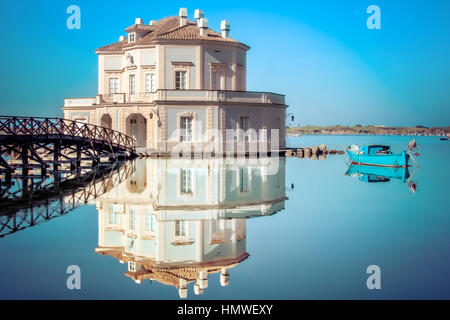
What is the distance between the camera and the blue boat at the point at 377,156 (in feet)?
101

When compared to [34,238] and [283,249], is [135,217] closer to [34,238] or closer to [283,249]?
[34,238]

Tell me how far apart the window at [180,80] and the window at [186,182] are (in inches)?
464

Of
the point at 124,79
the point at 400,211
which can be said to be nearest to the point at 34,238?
the point at 400,211

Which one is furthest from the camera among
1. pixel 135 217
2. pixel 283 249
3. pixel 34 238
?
pixel 135 217

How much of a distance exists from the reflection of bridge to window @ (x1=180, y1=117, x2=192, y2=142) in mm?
9773

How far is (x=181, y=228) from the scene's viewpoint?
1080 centimetres

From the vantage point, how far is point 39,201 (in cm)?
1409

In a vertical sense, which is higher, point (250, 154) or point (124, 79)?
point (124, 79)

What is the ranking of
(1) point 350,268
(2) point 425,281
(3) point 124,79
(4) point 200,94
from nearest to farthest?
(2) point 425,281, (1) point 350,268, (4) point 200,94, (3) point 124,79

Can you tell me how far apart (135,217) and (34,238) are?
2835 mm

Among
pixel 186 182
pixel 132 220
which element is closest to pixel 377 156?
pixel 186 182
